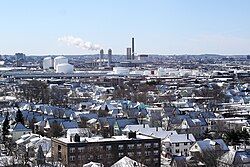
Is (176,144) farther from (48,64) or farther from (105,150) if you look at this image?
(48,64)

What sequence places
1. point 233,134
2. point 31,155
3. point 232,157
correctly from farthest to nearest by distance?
point 233,134 → point 31,155 → point 232,157

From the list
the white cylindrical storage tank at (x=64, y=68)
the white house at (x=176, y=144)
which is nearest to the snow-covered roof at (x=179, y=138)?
the white house at (x=176, y=144)

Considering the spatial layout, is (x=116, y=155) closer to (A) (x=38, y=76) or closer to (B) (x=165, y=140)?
(B) (x=165, y=140)

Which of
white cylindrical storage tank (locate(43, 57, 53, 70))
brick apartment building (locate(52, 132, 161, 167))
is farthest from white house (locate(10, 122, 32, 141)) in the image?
white cylindrical storage tank (locate(43, 57, 53, 70))

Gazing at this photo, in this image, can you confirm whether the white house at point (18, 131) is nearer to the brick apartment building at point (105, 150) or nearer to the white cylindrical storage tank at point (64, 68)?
the brick apartment building at point (105, 150)

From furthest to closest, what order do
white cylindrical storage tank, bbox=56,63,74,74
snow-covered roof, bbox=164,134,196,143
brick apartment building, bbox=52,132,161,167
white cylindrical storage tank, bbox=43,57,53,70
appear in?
1. white cylindrical storage tank, bbox=43,57,53,70
2. white cylindrical storage tank, bbox=56,63,74,74
3. snow-covered roof, bbox=164,134,196,143
4. brick apartment building, bbox=52,132,161,167

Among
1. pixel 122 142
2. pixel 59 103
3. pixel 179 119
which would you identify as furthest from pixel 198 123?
pixel 59 103

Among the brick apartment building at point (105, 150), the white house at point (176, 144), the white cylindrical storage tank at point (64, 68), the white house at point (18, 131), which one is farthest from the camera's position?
the white cylindrical storage tank at point (64, 68)

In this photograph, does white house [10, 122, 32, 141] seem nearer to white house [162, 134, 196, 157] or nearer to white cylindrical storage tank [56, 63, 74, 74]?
white house [162, 134, 196, 157]

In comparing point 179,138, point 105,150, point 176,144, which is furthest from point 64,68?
point 105,150
